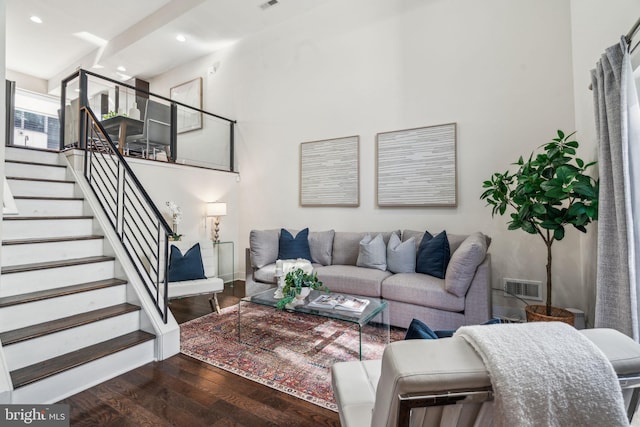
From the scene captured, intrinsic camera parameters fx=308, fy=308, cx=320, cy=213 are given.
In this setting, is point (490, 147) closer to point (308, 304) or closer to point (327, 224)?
point (327, 224)

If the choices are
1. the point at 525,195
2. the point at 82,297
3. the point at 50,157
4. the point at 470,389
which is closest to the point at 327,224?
the point at 525,195

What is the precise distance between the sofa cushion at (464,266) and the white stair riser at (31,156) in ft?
14.8

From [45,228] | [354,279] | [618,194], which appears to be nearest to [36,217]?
[45,228]

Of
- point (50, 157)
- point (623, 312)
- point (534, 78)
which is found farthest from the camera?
point (50, 157)

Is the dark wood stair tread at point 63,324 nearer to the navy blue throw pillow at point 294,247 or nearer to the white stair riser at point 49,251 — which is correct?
the white stair riser at point 49,251

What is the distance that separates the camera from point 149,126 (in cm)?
461

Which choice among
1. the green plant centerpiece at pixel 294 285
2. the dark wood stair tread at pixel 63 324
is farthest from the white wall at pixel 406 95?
the dark wood stair tread at pixel 63 324

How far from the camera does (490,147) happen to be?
132 inches

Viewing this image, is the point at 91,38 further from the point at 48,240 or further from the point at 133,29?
the point at 48,240

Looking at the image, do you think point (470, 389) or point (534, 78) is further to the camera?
point (534, 78)

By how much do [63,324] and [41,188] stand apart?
1.86 meters

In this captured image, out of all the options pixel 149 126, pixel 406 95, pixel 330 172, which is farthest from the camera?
pixel 149 126

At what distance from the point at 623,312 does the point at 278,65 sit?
4.88 m

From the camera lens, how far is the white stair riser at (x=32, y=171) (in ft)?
10.8
